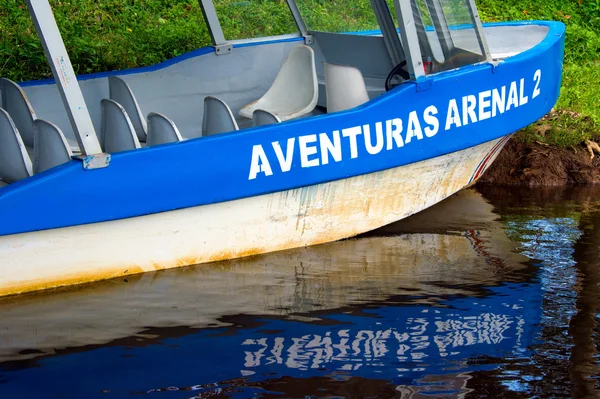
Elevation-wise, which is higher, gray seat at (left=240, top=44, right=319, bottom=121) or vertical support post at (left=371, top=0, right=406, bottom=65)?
vertical support post at (left=371, top=0, right=406, bottom=65)

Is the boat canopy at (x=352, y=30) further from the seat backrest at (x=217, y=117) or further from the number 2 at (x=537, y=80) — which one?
the seat backrest at (x=217, y=117)

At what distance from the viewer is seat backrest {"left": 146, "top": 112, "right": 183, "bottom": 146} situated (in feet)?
16.4

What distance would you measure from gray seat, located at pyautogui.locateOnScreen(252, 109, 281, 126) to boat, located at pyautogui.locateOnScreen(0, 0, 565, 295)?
0.01 m

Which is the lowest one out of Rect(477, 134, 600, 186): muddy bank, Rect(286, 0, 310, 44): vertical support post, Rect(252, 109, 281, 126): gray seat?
Rect(477, 134, 600, 186): muddy bank

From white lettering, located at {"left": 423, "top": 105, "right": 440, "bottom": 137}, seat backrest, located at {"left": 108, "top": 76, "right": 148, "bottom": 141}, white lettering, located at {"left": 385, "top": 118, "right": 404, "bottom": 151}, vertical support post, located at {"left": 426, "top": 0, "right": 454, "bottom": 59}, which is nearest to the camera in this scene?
white lettering, located at {"left": 385, "top": 118, "right": 404, "bottom": 151}

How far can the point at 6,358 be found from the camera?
3816 mm

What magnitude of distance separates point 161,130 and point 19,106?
47.6 inches

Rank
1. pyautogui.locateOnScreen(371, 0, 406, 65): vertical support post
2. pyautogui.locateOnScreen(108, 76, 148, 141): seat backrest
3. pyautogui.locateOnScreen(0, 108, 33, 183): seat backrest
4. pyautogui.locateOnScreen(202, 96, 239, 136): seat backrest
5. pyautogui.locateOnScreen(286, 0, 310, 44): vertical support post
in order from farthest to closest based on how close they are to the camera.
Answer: pyautogui.locateOnScreen(286, 0, 310, 44): vertical support post
pyautogui.locateOnScreen(371, 0, 406, 65): vertical support post
pyautogui.locateOnScreen(108, 76, 148, 141): seat backrest
pyautogui.locateOnScreen(202, 96, 239, 136): seat backrest
pyautogui.locateOnScreen(0, 108, 33, 183): seat backrest

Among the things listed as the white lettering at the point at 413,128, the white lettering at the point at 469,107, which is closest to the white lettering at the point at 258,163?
the white lettering at the point at 413,128

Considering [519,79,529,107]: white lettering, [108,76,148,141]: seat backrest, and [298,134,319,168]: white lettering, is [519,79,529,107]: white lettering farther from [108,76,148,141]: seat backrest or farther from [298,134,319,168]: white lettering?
[108,76,148,141]: seat backrest

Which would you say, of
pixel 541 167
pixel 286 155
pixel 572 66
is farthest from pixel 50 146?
pixel 572 66

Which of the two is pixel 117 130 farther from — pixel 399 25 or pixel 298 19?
pixel 298 19

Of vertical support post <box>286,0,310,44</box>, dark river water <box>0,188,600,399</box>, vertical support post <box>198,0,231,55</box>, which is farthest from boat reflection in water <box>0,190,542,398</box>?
vertical support post <box>286,0,310,44</box>

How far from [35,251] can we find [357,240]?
2.01m
